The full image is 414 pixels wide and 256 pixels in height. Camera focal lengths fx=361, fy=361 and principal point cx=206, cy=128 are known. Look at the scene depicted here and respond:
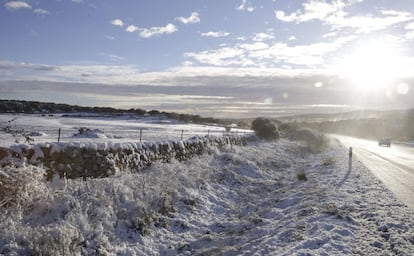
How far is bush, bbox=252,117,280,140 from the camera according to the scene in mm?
40094

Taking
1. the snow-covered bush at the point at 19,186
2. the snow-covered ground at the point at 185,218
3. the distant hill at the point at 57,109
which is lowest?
the snow-covered ground at the point at 185,218

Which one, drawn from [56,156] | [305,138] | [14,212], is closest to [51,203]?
[14,212]

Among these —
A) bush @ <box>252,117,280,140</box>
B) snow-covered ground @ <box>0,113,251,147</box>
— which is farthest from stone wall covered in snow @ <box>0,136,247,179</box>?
bush @ <box>252,117,280,140</box>

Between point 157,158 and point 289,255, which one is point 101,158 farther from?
point 289,255

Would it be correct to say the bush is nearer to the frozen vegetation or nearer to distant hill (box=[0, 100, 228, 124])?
distant hill (box=[0, 100, 228, 124])

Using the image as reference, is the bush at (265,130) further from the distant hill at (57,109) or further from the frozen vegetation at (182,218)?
the frozen vegetation at (182,218)

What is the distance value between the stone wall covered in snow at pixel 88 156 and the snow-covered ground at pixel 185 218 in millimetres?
500

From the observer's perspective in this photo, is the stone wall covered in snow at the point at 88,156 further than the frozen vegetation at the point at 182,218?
Yes

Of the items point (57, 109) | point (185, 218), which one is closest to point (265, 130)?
point (185, 218)

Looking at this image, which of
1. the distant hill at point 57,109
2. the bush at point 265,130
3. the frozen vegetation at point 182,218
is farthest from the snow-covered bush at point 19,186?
the distant hill at point 57,109

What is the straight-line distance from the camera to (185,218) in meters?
10.6

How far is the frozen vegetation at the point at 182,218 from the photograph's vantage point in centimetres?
767

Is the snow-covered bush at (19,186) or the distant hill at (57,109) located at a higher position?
the distant hill at (57,109)

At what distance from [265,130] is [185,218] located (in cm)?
3122
